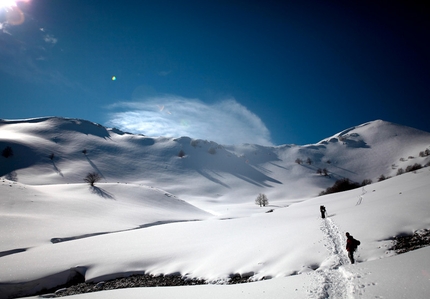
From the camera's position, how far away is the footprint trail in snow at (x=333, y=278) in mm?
5714

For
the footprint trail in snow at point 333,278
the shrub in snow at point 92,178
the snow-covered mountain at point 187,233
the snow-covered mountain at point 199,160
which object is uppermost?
the snow-covered mountain at point 199,160

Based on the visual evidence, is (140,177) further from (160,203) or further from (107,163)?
(160,203)

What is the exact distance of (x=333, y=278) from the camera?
6.71 m

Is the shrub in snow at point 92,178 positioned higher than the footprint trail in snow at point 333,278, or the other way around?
the shrub in snow at point 92,178

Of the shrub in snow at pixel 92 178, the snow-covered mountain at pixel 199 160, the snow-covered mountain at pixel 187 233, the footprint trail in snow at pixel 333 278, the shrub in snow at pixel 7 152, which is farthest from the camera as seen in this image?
the snow-covered mountain at pixel 199 160

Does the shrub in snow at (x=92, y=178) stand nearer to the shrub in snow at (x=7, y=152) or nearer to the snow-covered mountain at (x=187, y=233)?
the snow-covered mountain at (x=187, y=233)

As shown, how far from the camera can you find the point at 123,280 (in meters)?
11.3

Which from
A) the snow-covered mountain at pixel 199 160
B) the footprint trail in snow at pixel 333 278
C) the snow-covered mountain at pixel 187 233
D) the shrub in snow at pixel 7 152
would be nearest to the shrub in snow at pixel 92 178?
the snow-covered mountain at pixel 187 233

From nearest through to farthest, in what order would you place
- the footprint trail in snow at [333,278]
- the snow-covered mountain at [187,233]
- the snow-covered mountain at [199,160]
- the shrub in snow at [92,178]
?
the footprint trail in snow at [333,278] → the snow-covered mountain at [187,233] → the shrub in snow at [92,178] → the snow-covered mountain at [199,160]

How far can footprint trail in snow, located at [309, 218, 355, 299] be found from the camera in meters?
5.71

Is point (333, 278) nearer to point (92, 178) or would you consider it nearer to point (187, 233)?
point (187, 233)

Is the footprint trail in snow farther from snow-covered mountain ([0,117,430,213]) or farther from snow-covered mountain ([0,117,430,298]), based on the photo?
snow-covered mountain ([0,117,430,213])

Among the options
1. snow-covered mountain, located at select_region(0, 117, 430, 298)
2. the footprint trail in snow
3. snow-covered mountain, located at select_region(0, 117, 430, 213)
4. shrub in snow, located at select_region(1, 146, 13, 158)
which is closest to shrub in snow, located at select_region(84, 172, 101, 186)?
snow-covered mountain, located at select_region(0, 117, 430, 298)

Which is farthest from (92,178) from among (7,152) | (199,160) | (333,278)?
(199,160)
